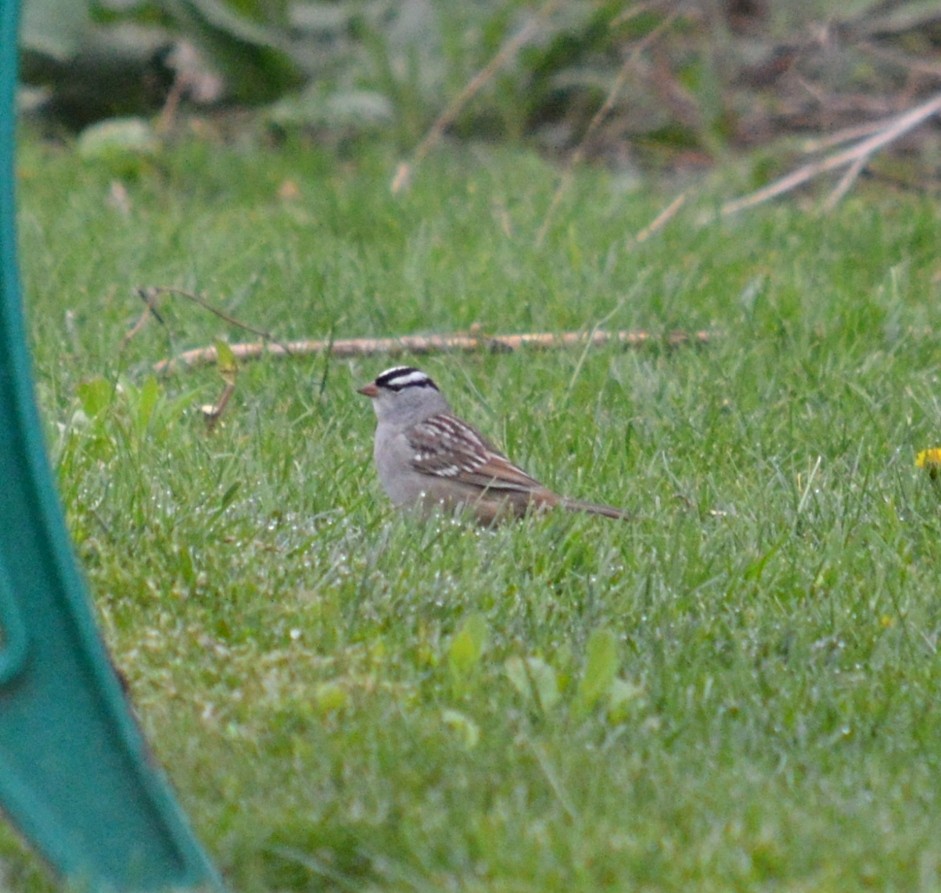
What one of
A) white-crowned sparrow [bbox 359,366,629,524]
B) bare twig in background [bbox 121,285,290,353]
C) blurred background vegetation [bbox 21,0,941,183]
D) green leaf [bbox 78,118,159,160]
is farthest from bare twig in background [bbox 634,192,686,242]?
green leaf [bbox 78,118,159,160]

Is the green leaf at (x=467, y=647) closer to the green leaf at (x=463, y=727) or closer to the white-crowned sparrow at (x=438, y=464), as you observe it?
the green leaf at (x=463, y=727)

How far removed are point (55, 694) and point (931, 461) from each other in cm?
316

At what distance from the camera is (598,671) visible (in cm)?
349

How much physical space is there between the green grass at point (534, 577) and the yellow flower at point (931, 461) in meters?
0.08

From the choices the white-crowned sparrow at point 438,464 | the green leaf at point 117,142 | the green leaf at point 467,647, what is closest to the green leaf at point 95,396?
the white-crowned sparrow at point 438,464

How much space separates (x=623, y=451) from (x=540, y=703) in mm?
1912

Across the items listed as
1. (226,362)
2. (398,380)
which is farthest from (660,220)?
(226,362)

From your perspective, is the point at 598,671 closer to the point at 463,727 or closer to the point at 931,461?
the point at 463,727

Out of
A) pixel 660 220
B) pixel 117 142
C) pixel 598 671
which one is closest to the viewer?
pixel 598 671

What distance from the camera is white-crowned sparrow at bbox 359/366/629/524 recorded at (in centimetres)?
490

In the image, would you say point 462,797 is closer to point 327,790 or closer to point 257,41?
point 327,790

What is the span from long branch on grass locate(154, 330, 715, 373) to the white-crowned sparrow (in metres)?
0.84

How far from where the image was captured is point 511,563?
4.27 meters

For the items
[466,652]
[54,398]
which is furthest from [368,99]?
[466,652]
